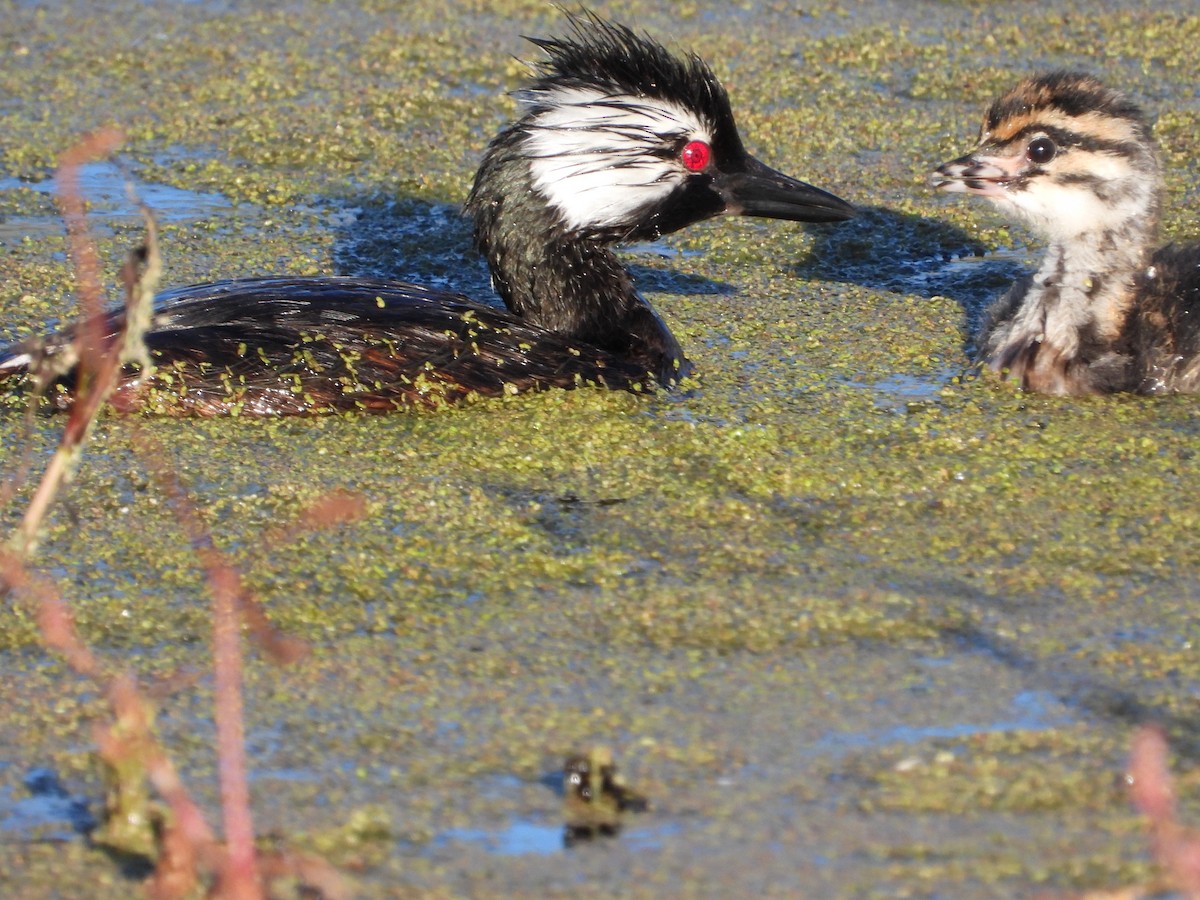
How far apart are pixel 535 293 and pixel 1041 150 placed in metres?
1.75

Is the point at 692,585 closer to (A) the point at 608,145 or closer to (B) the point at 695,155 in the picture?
(A) the point at 608,145

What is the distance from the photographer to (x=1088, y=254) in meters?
5.89

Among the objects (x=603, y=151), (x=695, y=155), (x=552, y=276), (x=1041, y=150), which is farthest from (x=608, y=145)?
(x=1041, y=150)

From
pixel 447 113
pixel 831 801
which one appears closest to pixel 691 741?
pixel 831 801

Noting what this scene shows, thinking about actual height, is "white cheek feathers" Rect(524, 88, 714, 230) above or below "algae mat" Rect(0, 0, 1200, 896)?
above

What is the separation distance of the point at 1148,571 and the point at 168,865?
98.9 inches

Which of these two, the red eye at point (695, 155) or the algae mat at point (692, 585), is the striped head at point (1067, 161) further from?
the red eye at point (695, 155)

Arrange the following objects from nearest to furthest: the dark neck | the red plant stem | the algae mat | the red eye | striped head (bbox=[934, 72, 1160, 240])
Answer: the red plant stem
the algae mat
striped head (bbox=[934, 72, 1160, 240])
the dark neck
the red eye

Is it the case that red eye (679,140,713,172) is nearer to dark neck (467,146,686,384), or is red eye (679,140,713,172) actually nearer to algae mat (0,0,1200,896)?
dark neck (467,146,686,384)

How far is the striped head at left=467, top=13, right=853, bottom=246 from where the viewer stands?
5.95 m

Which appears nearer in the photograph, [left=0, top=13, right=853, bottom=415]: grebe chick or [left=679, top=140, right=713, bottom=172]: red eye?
[left=0, top=13, right=853, bottom=415]: grebe chick

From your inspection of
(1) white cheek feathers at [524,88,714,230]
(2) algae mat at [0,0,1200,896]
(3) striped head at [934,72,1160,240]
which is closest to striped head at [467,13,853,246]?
(1) white cheek feathers at [524,88,714,230]

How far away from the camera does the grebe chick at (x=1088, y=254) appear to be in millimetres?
5738

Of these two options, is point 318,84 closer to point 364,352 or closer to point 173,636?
point 364,352
